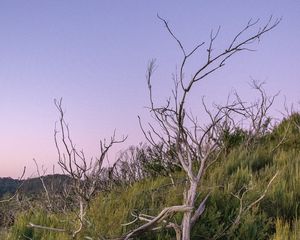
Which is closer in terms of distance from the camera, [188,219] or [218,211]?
[188,219]

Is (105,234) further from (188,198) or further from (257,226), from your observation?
(257,226)

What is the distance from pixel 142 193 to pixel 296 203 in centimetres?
207

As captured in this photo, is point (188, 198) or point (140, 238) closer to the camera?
point (188, 198)

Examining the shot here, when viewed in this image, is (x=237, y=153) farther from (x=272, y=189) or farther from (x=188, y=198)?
(x=188, y=198)

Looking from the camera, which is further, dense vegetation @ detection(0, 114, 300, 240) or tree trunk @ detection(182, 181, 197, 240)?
dense vegetation @ detection(0, 114, 300, 240)

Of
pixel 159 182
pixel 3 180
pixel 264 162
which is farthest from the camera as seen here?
pixel 3 180

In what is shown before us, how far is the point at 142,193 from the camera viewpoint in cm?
718

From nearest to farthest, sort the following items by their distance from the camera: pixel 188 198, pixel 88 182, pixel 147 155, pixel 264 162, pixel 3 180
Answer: pixel 188 198, pixel 88 182, pixel 264 162, pixel 147 155, pixel 3 180

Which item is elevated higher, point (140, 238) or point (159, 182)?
point (159, 182)

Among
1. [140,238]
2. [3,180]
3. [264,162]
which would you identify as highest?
[3,180]

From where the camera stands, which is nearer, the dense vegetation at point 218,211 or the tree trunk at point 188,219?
the tree trunk at point 188,219

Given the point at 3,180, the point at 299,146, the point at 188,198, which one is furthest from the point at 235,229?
the point at 3,180

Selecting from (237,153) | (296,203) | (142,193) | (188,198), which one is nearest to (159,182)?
(142,193)

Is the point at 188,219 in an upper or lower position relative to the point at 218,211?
lower
